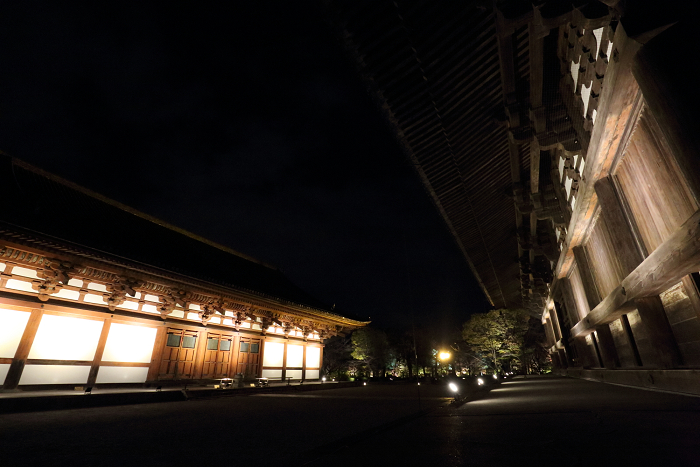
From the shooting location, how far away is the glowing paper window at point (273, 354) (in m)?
15.4

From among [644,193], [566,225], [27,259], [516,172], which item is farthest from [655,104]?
[27,259]

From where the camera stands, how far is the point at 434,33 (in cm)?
396

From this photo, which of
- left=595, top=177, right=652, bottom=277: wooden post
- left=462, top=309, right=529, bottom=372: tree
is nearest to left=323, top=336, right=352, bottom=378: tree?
left=462, top=309, right=529, bottom=372: tree

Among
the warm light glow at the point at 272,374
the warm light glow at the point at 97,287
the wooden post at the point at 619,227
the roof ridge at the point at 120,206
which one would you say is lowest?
the warm light glow at the point at 272,374

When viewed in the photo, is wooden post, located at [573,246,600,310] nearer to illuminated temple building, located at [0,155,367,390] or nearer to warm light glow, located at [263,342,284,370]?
illuminated temple building, located at [0,155,367,390]

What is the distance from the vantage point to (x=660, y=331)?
480 cm

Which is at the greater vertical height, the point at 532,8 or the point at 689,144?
the point at 532,8

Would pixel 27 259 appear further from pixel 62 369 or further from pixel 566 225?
pixel 566 225

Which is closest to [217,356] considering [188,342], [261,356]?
[188,342]

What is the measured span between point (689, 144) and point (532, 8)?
1.99 metres

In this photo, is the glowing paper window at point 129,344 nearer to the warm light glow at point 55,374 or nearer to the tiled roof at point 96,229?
the warm light glow at point 55,374

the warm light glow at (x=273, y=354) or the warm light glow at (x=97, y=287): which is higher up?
the warm light glow at (x=97, y=287)

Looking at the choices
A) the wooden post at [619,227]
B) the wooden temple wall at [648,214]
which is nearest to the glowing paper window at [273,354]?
the wooden temple wall at [648,214]

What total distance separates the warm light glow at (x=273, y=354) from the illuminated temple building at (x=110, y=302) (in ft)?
0.25
